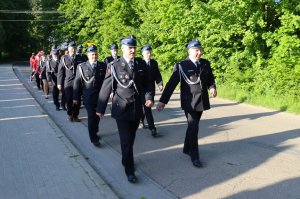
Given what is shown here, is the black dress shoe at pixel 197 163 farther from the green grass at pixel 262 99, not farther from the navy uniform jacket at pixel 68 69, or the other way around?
the navy uniform jacket at pixel 68 69

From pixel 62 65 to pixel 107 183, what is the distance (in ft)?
19.5

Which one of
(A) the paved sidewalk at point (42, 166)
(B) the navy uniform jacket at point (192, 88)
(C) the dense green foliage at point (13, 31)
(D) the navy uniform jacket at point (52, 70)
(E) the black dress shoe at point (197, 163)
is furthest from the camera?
(C) the dense green foliage at point (13, 31)

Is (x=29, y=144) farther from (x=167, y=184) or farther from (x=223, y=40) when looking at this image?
(x=223, y=40)

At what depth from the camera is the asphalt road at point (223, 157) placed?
543cm

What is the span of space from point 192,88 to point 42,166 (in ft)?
8.93

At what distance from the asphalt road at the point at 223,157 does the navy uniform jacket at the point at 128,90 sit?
100 centimetres

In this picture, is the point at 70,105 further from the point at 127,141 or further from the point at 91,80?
the point at 127,141

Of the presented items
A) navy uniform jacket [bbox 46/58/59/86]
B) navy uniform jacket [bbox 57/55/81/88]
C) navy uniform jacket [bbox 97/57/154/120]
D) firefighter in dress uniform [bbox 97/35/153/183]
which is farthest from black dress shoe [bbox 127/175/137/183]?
navy uniform jacket [bbox 46/58/59/86]

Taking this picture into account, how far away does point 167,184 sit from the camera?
5680mm

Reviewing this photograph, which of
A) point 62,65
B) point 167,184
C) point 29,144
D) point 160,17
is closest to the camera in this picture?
point 167,184

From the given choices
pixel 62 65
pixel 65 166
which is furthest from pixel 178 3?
pixel 65 166

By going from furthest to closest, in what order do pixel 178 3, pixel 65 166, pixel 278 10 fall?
pixel 178 3 → pixel 278 10 → pixel 65 166

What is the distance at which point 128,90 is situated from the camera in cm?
596

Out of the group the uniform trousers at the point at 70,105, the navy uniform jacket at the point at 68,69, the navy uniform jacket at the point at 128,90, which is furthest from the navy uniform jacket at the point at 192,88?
the navy uniform jacket at the point at 68,69
